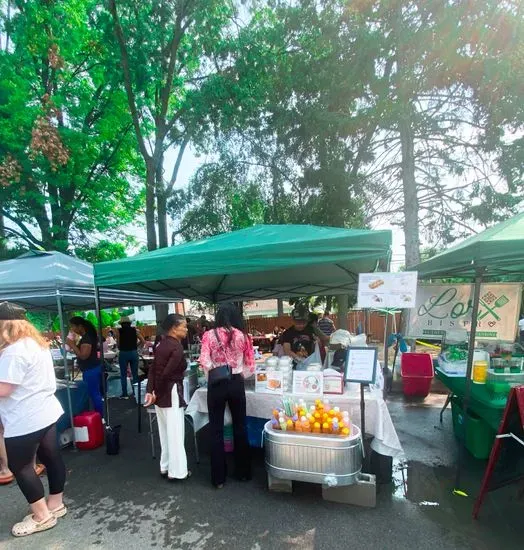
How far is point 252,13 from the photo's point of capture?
11.1 m

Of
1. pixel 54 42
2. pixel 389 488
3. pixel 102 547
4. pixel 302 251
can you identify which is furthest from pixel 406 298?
pixel 54 42

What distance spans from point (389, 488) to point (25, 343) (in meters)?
3.26

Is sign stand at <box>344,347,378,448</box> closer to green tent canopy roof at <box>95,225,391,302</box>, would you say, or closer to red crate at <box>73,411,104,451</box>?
green tent canopy roof at <box>95,225,391,302</box>

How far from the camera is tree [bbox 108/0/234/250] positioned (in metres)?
9.89

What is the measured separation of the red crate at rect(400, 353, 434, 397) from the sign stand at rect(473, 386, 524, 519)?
3320 millimetres

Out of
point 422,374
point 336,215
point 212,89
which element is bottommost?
point 422,374

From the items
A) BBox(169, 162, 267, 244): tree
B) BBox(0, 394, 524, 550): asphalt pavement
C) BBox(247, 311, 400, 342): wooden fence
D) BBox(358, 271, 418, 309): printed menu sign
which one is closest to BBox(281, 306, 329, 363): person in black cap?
BBox(0, 394, 524, 550): asphalt pavement

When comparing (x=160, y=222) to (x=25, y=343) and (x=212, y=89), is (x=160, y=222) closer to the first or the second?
(x=212, y=89)

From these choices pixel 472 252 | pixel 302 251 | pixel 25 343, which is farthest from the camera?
pixel 302 251

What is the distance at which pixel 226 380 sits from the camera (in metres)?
3.03

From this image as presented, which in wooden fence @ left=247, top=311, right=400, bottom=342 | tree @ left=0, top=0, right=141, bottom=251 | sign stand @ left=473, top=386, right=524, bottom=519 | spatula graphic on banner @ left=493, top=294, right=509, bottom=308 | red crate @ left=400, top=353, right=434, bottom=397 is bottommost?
wooden fence @ left=247, top=311, right=400, bottom=342

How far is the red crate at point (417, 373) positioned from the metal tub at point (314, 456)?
3.78 m

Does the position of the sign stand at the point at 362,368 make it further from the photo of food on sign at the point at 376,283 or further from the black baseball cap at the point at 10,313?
the black baseball cap at the point at 10,313

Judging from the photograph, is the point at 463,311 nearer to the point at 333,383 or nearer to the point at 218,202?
the point at 333,383
